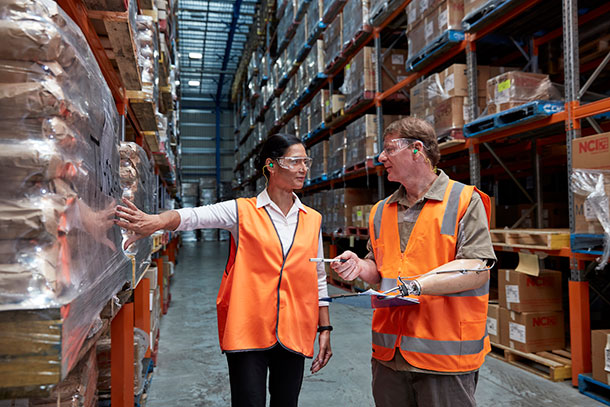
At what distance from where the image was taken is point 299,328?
2133 mm

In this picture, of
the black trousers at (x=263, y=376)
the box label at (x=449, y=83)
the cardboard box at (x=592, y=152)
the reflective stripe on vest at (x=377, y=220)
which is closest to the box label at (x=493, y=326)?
the cardboard box at (x=592, y=152)

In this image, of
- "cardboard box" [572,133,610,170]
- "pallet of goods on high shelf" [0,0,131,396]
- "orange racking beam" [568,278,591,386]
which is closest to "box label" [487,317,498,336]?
"orange racking beam" [568,278,591,386]

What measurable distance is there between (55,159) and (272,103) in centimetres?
1294

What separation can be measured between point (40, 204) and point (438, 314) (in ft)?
4.98

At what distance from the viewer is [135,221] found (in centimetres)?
177

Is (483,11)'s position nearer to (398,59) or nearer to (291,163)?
(398,59)

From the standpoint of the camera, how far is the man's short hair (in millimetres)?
2059

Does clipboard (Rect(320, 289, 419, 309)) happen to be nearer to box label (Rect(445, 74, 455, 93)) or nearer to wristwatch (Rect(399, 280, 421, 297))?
wristwatch (Rect(399, 280, 421, 297))

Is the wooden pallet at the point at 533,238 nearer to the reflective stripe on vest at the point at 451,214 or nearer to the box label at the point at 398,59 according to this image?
the reflective stripe on vest at the point at 451,214

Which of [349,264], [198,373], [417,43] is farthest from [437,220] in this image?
[417,43]

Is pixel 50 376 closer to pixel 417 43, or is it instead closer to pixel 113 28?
pixel 113 28

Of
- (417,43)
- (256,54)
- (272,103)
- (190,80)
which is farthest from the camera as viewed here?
(190,80)

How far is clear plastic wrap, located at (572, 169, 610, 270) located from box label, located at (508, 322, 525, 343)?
1055 mm

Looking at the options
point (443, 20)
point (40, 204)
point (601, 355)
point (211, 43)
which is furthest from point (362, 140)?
point (211, 43)
